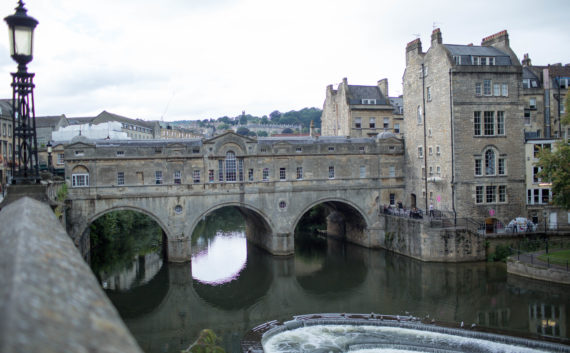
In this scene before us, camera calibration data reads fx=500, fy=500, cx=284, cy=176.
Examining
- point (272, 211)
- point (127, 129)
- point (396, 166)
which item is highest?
point (127, 129)

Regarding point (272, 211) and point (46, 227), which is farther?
point (272, 211)

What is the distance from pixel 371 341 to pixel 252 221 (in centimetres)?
2638

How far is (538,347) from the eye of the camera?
20766mm

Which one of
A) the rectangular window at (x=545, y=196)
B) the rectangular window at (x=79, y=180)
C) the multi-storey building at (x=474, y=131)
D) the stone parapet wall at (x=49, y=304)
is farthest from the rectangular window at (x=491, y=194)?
the stone parapet wall at (x=49, y=304)

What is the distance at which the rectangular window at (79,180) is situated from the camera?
3659cm

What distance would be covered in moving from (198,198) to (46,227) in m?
32.7

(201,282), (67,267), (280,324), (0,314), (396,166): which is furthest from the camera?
(396,166)

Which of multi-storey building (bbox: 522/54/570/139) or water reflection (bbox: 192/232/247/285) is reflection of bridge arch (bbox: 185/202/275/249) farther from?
multi-storey building (bbox: 522/54/570/139)

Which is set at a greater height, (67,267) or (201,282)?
(67,267)

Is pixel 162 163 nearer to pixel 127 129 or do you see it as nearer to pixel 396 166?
pixel 396 166

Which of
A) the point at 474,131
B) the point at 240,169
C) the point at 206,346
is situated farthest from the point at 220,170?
the point at 206,346

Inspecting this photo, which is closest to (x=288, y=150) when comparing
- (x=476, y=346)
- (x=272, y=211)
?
(x=272, y=211)

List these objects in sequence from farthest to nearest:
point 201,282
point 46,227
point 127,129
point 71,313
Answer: point 127,129 → point 201,282 → point 46,227 → point 71,313

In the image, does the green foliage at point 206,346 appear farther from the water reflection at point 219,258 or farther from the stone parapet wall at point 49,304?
the water reflection at point 219,258
